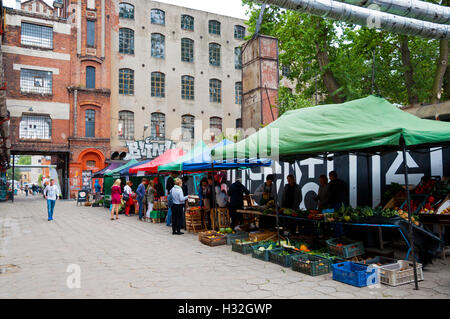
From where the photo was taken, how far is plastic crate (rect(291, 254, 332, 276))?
5.97 meters

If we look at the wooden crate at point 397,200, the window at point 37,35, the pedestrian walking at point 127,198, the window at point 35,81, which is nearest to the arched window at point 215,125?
the window at point 35,81

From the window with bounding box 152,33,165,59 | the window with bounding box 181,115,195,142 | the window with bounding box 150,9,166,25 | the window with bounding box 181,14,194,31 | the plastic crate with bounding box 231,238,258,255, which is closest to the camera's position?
the plastic crate with bounding box 231,238,258,255

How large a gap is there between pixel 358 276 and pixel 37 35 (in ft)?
105

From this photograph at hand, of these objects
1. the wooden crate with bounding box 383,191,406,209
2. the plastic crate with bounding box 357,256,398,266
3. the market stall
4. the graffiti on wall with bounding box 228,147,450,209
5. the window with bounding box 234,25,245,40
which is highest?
the window with bounding box 234,25,245,40

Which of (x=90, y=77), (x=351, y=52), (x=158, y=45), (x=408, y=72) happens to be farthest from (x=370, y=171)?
(x=158, y=45)

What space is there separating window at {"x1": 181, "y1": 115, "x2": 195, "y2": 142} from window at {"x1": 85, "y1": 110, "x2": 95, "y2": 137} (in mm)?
8076

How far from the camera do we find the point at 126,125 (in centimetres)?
3148

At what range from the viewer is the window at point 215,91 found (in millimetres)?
34875

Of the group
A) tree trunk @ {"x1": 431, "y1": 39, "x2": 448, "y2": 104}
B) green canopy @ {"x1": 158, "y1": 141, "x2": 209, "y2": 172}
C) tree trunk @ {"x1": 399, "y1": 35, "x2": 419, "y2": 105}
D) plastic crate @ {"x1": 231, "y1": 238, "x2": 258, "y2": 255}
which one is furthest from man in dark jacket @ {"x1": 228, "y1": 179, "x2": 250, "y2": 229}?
tree trunk @ {"x1": 399, "y1": 35, "x2": 419, "y2": 105}

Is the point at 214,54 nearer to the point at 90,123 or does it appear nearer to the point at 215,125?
the point at 215,125

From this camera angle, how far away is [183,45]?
1335 inches

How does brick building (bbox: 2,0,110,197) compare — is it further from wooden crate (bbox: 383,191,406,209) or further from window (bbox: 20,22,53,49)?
wooden crate (bbox: 383,191,406,209)

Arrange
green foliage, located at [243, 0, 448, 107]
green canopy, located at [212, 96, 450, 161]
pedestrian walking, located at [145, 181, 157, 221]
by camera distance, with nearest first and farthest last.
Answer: green canopy, located at [212, 96, 450, 161], pedestrian walking, located at [145, 181, 157, 221], green foliage, located at [243, 0, 448, 107]
